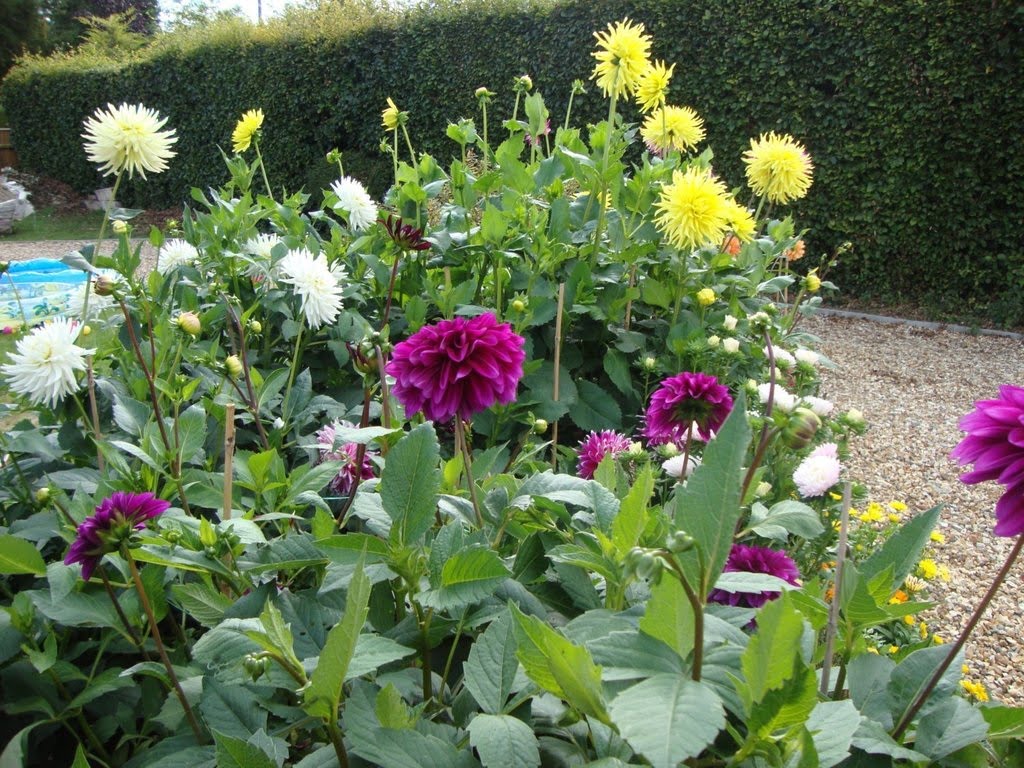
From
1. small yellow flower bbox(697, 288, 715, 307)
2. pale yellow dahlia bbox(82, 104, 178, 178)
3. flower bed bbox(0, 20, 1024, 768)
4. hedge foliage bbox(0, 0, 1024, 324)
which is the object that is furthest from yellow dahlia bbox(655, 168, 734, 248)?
hedge foliage bbox(0, 0, 1024, 324)

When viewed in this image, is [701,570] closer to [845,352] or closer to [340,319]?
[340,319]

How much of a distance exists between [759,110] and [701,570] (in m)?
5.97

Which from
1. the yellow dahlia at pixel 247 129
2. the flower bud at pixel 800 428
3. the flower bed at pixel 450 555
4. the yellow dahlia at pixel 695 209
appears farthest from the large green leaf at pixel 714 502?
the yellow dahlia at pixel 247 129

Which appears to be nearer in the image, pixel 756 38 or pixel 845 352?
pixel 845 352

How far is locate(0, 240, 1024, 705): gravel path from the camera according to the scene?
218 cm

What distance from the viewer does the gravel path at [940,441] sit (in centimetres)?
218

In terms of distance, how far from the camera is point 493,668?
625 millimetres

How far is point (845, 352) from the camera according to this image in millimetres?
4844

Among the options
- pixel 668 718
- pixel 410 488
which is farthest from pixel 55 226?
pixel 668 718

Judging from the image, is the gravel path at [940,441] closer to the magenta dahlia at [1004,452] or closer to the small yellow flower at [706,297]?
the magenta dahlia at [1004,452]

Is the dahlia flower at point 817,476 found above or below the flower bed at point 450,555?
below

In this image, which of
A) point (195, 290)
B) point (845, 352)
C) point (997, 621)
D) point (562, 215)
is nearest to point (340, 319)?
point (195, 290)

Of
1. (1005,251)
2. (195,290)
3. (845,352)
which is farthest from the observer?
(1005,251)

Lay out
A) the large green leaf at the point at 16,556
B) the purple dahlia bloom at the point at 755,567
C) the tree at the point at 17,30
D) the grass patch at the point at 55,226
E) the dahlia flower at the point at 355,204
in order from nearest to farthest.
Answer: the purple dahlia bloom at the point at 755,567, the large green leaf at the point at 16,556, the dahlia flower at the point at 355,204, the grass patch at the point at 55,226, the tree at the point at 17,30
